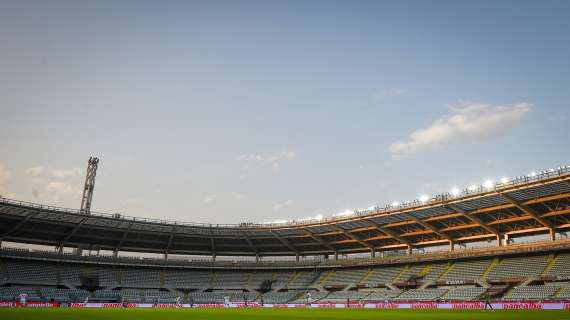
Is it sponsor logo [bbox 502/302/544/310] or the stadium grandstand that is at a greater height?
the stadium grandstand

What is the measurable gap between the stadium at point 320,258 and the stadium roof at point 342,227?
0.65ft

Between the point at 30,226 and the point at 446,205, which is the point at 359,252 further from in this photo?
the point at 30,226

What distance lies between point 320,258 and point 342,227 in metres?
16.7

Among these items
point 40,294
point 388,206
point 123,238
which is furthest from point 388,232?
point 40,294

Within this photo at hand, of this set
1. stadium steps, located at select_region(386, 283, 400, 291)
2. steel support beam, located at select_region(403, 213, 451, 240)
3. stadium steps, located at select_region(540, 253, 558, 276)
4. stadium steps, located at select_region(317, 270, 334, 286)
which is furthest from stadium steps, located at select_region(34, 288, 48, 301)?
stadium steps, located at select_region(540, 253, 558, 276)

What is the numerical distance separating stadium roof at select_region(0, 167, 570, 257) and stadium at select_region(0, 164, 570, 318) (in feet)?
0.65

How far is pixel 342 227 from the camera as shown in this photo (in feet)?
255

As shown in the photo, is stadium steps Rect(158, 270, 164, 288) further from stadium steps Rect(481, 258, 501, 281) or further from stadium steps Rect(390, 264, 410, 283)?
stadium steps Rect(481, 258, 501, 281)

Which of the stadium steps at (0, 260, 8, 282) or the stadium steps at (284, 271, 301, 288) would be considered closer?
the stadium steps at (0, 260, 8, 282)

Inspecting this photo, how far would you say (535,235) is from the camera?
63188 mm

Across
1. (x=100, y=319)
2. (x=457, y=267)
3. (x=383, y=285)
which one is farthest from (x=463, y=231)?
(x=100, y=319)

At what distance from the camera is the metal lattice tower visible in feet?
287

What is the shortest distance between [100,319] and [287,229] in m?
57.7

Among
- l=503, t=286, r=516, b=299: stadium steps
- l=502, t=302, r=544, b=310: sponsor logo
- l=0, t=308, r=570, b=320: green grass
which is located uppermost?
l=503, t=286, r=516, b=299: stadium steps
